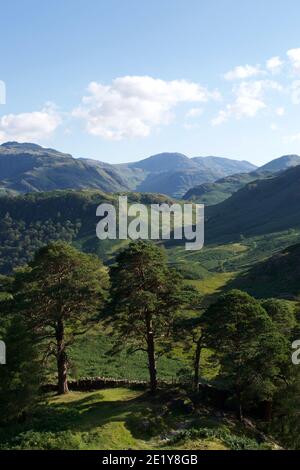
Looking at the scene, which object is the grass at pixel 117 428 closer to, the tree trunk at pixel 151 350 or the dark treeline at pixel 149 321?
the tree trunk at pixel 151 350

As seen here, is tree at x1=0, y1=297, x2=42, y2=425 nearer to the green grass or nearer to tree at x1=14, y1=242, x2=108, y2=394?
tree at x1=14, y1=242, x2=108, y2=394

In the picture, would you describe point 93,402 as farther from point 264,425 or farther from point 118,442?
point 264,425

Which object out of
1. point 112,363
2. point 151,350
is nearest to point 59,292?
point 151,350

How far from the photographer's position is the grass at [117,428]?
34.2 meters

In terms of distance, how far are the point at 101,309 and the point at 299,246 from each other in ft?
431

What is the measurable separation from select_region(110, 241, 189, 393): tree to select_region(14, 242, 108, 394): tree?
2.97m

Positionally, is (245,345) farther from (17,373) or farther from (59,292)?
(17,373)

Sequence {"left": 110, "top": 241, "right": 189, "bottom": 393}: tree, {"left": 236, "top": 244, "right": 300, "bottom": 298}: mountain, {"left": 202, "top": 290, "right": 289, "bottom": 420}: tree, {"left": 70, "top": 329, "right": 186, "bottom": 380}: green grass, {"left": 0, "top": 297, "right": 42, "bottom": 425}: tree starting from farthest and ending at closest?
{"left": 236, "top": 244, "right": 300, "bottom": 298}: mountain, {"left": 70, "top": 329, "right": 186, "bottom": 380}: green grass, {"left": 110, "top": 241, "right": 189, "bottom": 393}: tree, {"left": 202, "top": 290, "right": 289, "bottom": 420}: tree, {"left": 0, "top": 297, "right": 42, "bottom": 425}: tree

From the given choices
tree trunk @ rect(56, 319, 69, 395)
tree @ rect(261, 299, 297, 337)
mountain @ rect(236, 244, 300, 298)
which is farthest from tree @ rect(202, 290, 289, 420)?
mountain @ rect(236, 244, 300, 298)

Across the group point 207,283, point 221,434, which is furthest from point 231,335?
point 207,283

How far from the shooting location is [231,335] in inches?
1769

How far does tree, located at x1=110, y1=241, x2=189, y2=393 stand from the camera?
46.9 m

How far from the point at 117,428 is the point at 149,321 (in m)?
12.2

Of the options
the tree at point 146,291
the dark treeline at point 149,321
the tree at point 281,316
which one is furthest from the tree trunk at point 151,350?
the tree at point 281,316
